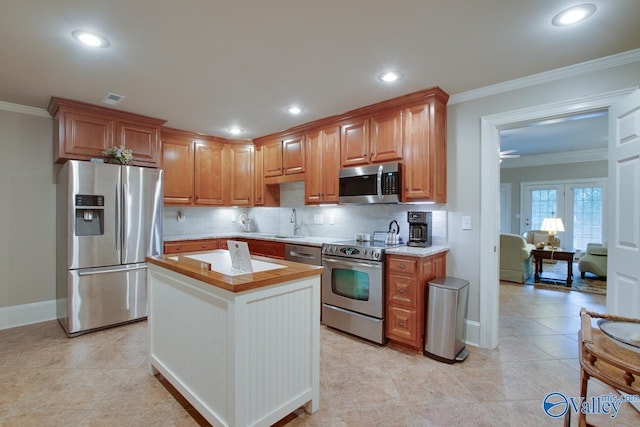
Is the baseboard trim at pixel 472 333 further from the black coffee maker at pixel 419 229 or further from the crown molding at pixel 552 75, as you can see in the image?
the crown molding at pixel 552 75

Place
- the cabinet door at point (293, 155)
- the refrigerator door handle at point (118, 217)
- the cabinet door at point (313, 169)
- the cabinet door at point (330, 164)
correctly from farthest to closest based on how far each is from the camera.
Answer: the cabinet door at point (293, 155) < the cabinet door at point (313, 169) < the cabinet door at point (330, 164) < the refrigerator door handle at point (118, 217)

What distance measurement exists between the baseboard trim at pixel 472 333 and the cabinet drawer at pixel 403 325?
1.96 ft

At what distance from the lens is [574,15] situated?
1773mm

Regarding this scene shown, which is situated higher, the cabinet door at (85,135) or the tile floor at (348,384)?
the cabinet door at (85,135)

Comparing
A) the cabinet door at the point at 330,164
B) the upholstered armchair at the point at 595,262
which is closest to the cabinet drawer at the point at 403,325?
the cabinet door at the point at 330,164

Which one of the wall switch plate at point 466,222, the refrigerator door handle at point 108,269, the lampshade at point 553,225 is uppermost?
the wall switch plate at point 466,222

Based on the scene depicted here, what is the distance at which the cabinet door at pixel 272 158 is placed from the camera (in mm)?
4434

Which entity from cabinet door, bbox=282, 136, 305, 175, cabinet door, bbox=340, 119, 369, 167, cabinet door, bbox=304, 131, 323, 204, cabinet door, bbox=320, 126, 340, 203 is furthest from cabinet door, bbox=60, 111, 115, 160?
cabinet door, bbox=340, 119, 369, 167

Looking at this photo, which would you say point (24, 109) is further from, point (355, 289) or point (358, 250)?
point (355, 289)

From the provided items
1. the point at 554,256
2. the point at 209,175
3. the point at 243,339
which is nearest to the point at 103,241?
the point at 209,175

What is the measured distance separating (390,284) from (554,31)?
219cm

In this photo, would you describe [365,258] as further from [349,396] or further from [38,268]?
[38,268]

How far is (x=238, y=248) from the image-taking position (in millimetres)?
1825

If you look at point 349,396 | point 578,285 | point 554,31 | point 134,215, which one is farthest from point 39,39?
point 578,285
